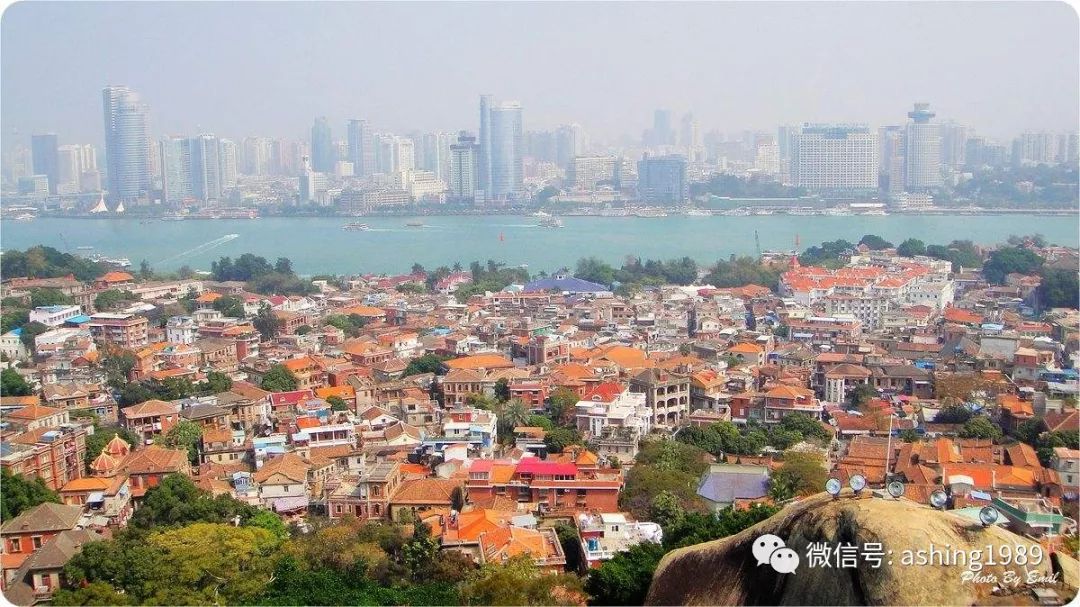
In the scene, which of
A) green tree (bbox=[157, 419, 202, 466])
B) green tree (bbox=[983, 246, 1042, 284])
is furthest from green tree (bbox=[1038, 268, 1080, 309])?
green tree (bbox=[157, 419, 202, 466])

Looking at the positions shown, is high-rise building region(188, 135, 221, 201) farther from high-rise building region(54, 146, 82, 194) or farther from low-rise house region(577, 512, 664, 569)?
low-rise house region(577, 512, 664, 569)

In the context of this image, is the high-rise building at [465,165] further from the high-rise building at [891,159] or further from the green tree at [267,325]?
the green tree at [267,325]

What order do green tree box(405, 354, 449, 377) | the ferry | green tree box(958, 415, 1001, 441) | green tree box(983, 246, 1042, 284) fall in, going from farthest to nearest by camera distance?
the ferry < green tree box(983, 246, 1042, 284) < green tree box(405, 354, 449, 377) < green tree box(958, 415, 1001, 441)

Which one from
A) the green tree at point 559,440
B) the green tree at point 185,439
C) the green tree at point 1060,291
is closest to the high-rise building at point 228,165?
the green tree at point 1060,291

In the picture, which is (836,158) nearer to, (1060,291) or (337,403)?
(1060,291)

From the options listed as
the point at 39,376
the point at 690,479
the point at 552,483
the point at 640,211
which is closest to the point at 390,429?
the point at 552,483

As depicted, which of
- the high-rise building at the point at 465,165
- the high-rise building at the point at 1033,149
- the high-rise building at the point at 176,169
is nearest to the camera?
the high-rise building at the point at 1033,149
